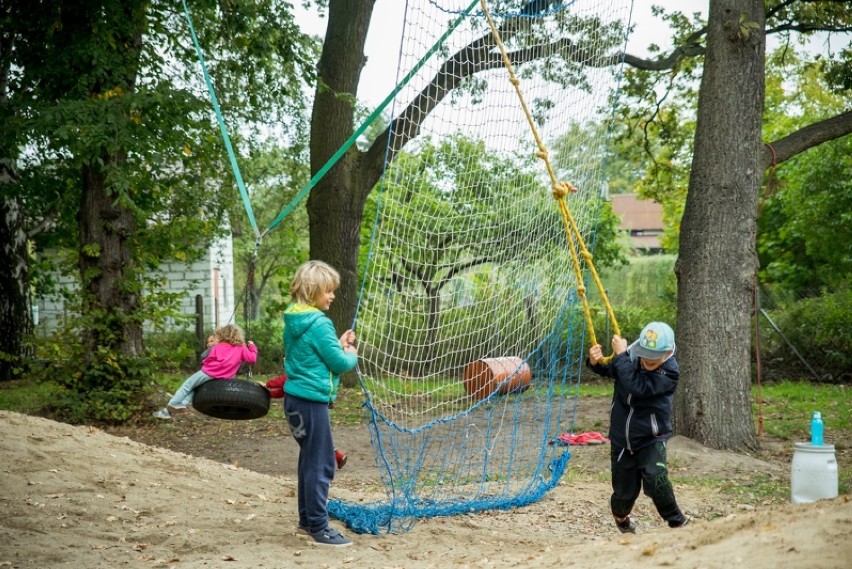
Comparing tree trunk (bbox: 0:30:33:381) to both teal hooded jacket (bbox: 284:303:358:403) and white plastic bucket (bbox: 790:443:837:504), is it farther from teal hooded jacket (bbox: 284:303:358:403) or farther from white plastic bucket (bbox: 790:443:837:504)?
white plastic bucket (bbox: 790:443:837:504)

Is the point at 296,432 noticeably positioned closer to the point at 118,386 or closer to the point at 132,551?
the point at 132,551

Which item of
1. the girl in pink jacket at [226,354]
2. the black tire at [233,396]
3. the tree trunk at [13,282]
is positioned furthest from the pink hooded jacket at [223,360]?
the tree trunk at [13,282]

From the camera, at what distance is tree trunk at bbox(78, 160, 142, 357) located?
988 centimetres

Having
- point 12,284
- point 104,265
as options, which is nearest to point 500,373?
point 104,265

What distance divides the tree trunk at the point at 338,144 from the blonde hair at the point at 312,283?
27.3 feet

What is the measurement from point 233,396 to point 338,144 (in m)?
8.20

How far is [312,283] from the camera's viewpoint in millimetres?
4367

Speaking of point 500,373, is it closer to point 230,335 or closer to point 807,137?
point 230,335

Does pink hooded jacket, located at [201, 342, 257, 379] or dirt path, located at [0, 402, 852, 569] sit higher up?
pink hooded jacket, located at [201, 342, 257, 379]

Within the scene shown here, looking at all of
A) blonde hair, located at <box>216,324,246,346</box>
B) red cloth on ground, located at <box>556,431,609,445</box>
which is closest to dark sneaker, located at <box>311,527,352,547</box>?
blonde hair, located at <box>216,324,246,346</box>

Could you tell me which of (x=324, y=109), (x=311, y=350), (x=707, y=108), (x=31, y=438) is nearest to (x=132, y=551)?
(x=311, y=350)

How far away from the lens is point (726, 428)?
788cm

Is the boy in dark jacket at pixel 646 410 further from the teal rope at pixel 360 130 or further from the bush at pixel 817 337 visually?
the bush at pixel 817 337

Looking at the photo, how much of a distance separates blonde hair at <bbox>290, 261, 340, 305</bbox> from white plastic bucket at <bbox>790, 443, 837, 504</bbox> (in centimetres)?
288
